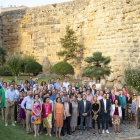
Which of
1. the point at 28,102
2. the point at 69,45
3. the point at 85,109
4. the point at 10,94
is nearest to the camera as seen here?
the point at 28,102

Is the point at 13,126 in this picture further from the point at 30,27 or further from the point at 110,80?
the point at 30,27

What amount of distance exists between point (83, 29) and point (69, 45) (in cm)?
192

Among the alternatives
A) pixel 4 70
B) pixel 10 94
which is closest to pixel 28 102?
pixel 10 94

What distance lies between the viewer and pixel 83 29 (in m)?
19.9

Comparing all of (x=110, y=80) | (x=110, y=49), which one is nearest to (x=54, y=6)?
(x=110, y=49)

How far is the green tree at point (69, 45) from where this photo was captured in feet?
66.2

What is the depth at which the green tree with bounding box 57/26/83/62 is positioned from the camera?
66.2 ft

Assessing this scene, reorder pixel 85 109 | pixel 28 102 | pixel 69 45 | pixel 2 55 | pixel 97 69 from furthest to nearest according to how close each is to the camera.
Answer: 1. pixel 2 55
2. pixel 69 45
3. pixel 97 69
4. pixel 85 109
5. pixel 28 102

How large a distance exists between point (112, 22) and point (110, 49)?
79.5 inches

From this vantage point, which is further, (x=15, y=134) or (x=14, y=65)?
(x=14, y=65)

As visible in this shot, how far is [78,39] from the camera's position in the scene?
67.3ft

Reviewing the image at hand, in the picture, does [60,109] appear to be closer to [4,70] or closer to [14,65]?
[14,65]

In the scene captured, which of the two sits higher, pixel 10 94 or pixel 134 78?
pixel 134 78

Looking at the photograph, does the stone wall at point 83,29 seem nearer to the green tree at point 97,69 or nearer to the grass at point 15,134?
the green tree at point 97,69
